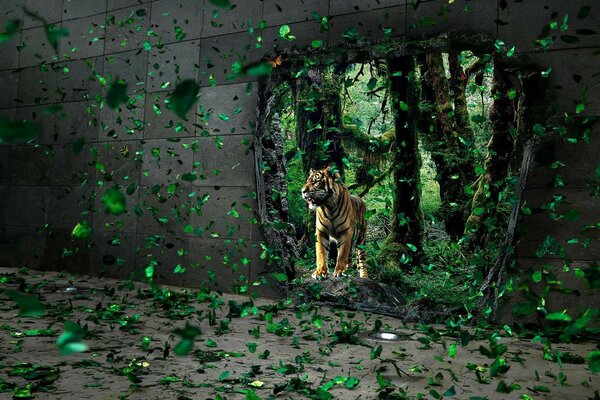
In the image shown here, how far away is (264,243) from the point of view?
4695 millimetres

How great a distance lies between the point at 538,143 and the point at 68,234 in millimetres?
5009

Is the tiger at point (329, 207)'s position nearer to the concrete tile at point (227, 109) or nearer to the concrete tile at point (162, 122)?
the concrete tile at point (227, 109)

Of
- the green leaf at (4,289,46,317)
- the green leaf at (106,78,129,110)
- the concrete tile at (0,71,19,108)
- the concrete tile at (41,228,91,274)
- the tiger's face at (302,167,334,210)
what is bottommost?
the concrete tile at (41,228,91,274)

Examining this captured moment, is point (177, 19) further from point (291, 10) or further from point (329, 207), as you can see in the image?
point (329, 207)

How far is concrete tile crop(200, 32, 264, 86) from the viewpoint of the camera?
4871 millimetres

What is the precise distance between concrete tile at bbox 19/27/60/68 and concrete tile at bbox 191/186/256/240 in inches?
112

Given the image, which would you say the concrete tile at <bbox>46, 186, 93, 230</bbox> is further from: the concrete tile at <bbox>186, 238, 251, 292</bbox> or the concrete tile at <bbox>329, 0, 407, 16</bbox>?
the concrete tile at <bbox>329, 0, 407, 16</bbox>

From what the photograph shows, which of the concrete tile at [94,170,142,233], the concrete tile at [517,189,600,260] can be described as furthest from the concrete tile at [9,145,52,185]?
the concrete tile at [517,189,600,260]

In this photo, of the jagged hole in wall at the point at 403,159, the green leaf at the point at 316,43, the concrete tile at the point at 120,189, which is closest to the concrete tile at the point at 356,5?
the green leaf at the point at 316,43

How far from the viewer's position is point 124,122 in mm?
5480

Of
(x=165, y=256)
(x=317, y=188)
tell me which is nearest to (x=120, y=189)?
(x=165, y=256)

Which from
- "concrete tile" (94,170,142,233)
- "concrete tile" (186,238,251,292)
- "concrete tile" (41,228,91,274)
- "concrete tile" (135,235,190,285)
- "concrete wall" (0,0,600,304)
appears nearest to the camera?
"concrete wall" (0,0,600,304)

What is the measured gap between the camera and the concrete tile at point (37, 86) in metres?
5.99

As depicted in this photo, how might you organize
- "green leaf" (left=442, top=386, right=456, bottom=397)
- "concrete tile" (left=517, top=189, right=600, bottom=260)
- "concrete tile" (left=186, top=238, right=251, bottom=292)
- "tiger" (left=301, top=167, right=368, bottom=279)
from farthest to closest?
"tiger" (left=301, top=167, right=368, bottom=279) < "concrete tile" (left=186, top=238, right=251, bottom=292) < "concrete tile" (left=517, top=189, right=600, bottom=260) < "green leaf" (left=442, top=386, right=456, bottom=397)
